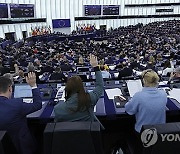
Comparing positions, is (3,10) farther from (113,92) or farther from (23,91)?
(113,92)

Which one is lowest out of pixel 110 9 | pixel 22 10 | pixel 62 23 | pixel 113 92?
pixel 113 92

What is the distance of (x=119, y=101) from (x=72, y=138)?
1.72 m

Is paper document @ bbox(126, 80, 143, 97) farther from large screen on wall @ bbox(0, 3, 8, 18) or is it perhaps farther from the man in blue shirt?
large screen on wall @ bbox(0, 3, 8, 18)

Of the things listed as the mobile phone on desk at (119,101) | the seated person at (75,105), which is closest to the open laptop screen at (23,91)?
the mobile phone on desk at (119,101)

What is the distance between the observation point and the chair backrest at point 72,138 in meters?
2.00

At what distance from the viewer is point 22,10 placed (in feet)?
89.8

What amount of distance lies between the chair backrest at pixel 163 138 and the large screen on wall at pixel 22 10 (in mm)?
25774

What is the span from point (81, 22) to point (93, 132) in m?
33.8

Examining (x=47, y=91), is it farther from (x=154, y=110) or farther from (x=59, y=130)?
(x=59, y=130)

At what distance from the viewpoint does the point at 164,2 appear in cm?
4156

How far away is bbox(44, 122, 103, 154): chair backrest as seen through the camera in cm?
200

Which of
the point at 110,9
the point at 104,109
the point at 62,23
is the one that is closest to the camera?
the point at 104,109

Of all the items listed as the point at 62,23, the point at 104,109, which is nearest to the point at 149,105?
the point at 104,109

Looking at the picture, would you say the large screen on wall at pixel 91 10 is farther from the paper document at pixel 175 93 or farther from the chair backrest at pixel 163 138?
the chair backrest at pixel 163 138
